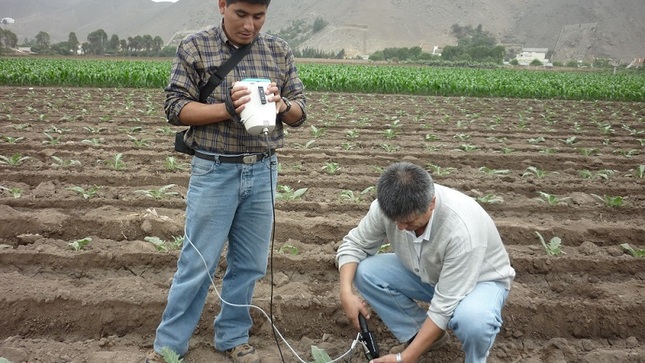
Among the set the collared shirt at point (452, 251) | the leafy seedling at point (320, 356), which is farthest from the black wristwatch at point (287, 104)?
the leafy seedling at point (320, 356)

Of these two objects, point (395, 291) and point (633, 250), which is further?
point (633, 250)

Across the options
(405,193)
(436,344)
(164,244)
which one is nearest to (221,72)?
(405,193)

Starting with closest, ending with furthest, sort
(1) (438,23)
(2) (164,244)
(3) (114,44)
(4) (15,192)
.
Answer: (2) (164,244), (4) (15,192), (3) (114,44), (1) (438,23)

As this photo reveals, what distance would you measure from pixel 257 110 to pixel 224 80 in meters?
0.33

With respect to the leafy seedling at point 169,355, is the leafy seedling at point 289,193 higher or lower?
higher

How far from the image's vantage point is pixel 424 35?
11812 cm

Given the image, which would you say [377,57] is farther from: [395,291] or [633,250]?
[395,291]

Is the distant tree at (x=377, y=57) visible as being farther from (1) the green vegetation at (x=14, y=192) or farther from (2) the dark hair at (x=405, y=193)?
(2) the dark hair at (x=405, y=193)

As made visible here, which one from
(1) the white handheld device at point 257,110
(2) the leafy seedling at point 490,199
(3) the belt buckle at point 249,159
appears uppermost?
(1) the white handheld device at point 257,110

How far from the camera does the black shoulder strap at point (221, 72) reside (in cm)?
263

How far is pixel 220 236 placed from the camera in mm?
2812

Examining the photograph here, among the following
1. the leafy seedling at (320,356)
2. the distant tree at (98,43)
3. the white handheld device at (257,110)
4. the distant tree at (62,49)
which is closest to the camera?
the white handheld device at (257,110)

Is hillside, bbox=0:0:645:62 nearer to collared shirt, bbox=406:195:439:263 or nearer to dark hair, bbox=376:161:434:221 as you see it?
collared shirt, bbox=406:195:439:263

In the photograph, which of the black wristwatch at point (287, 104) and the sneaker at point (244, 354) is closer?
the black wristwatch at point (287, 104)
